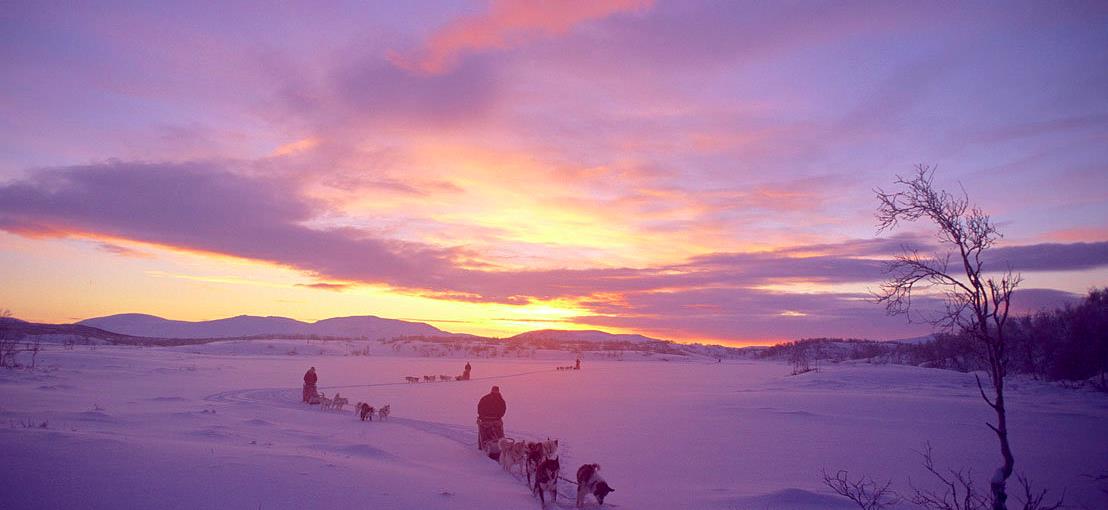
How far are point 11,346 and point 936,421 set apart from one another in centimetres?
4768

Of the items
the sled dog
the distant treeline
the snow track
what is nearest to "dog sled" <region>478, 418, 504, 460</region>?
the snow track

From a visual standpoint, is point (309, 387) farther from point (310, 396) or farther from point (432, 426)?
point (432, 426)

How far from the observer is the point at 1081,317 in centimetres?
3391

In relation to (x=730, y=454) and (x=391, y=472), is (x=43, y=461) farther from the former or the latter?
(x=730, y=454)

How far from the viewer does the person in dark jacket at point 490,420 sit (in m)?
14.6

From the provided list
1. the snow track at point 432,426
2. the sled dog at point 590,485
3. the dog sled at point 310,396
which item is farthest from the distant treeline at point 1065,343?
the dog sled at point 310,396

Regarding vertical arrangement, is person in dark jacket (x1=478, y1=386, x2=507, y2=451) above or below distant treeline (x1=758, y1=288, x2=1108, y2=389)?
below

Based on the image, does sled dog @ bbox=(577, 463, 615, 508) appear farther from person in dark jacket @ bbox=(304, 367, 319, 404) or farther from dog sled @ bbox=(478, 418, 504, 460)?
person in dark jacket @ bbox=(304, 367, 319, 404)

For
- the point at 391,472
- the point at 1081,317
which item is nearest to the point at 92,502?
the point at 391,472

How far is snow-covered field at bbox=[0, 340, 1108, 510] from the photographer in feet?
24.7

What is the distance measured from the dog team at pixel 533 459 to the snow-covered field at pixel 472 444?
336 millimetres

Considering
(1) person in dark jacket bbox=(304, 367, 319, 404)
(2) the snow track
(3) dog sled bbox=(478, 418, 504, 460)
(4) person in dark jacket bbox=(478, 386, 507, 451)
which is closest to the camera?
(2) the snow track

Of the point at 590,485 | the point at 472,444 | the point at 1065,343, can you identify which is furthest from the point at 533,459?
the point at 1065,343

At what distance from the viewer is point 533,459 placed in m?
11.2
